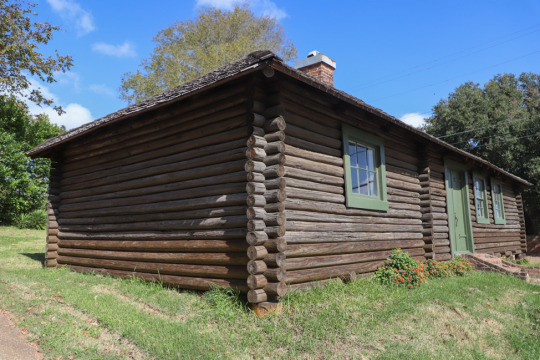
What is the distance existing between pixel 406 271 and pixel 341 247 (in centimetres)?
169

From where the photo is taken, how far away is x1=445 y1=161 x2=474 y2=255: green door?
11797 mm

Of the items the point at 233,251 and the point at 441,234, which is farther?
the point at 441,234

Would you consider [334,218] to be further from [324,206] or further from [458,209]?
[458,209]

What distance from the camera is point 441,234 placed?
11055 millimetres

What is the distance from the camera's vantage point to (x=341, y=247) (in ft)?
23.6

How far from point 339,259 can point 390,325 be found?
1.84 m

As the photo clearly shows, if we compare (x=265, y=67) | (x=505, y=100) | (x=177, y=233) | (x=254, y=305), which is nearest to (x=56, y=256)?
(x=177, y=233)

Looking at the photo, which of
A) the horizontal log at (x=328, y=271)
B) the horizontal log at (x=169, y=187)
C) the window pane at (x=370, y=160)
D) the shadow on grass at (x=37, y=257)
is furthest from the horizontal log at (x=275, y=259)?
the shadow on grass at (x=37, y=257)

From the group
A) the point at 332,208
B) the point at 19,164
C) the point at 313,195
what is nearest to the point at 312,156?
the point at 313,195

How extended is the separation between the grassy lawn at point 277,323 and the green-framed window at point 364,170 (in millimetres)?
1620

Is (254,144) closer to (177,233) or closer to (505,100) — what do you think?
(177,233)

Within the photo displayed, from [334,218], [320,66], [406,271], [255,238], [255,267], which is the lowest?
[406,271]

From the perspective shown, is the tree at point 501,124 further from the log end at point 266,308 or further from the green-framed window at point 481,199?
the log end at point 266,308

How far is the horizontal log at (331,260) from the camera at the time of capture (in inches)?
244
